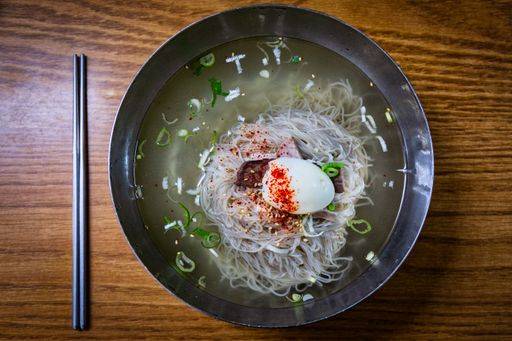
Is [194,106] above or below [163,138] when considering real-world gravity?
above

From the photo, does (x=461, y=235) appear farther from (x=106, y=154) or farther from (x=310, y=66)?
(x=106, y=154)

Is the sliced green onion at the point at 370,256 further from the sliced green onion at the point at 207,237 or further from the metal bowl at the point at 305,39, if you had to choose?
the sliced green onion at the point at 207,237

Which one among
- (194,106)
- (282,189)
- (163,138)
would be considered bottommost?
(282,189)

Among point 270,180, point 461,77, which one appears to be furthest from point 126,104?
point 461,77

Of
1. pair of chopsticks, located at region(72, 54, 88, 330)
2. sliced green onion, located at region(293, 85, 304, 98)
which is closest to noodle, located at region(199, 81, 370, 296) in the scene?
sliced green onion, located at region(293, 85, 304, 98)

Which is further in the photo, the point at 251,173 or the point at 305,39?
the point at 251,173

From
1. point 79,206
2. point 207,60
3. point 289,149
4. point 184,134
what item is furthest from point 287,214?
point 79,206

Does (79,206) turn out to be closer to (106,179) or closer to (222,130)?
(106,179)
